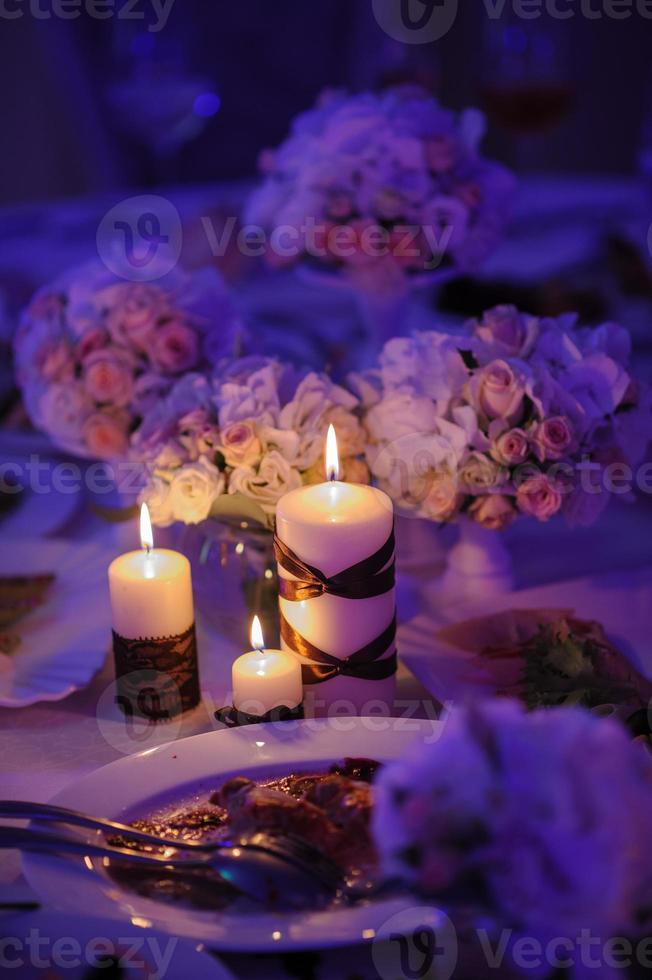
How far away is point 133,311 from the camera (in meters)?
1.16

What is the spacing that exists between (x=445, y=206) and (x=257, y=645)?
0.76 m

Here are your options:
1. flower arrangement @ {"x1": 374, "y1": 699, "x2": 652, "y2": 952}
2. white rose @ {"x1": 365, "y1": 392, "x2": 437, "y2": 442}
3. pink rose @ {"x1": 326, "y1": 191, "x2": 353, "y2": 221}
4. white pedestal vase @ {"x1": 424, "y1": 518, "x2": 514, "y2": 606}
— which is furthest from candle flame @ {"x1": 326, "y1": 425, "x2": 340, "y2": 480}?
pink rose @ {"x1": 326, "y1": 191, "x2": 353, "y2": 221}

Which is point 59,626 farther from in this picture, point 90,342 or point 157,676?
point 90,342

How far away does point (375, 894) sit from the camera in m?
0.61

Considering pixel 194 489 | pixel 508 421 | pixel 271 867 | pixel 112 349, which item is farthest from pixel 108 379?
pixel 271 867

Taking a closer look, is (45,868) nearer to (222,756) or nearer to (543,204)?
(222,756)

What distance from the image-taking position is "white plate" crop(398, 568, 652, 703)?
930 mm

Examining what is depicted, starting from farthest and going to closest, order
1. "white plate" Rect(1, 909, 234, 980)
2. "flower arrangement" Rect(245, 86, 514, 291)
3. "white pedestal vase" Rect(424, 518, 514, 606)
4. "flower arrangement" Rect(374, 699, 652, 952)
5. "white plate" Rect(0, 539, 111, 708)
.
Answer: "flower arrangement" Rect(245, 86, 514, 291), "white pedestal vase" Rect(424, 518, 514, 606), "white plate" Rect(0, 539, 111, 708), "white plate" Rect(1, 909, 234, 980), "flower arrangement" Rect(374, 699, 652, 952)

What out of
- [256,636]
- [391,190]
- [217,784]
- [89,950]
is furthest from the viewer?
[391,190]

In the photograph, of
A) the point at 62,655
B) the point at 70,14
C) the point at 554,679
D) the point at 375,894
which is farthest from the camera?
the point at 70,14

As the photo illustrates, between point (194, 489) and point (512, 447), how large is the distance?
0.31 metres

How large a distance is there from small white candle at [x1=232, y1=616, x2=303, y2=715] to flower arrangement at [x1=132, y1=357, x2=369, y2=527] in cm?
18

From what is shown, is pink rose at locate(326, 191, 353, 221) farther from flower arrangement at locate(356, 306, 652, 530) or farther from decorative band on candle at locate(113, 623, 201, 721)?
decorative band on candle at locate(113, 623, 201, 721)

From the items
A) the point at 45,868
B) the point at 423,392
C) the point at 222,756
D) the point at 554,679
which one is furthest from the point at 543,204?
the point at 45,868
